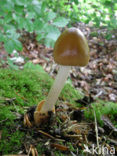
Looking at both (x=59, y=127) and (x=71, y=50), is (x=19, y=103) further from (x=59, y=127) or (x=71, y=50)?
(x=71, y=50)

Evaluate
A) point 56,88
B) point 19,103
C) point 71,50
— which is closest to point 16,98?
point 19,103

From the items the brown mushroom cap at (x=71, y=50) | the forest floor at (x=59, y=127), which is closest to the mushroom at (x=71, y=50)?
the brown mushroom cap at (x=71, y=50)

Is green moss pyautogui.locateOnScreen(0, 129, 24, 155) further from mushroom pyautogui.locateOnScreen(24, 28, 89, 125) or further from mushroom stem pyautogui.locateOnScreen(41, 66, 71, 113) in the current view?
mushroom pyautogui.locateOnScreen(24, 28, 89, 125)

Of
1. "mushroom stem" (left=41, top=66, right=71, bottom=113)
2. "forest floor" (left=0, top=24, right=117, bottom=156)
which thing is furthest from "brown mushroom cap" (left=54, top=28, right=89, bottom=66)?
"forest floor" (left=0, top=24, right=117, bottom=156)

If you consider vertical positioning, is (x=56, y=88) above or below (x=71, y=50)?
below

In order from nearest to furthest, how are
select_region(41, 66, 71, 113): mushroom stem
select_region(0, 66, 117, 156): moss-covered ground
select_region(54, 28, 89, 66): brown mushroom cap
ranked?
1. select_region(54, 28, 89, 66): brown mushroom cap
2. select_region(0, 66, 117, 156): moss-covered ground
3. select_region(41, 66, 71, 113): mushroom stem
